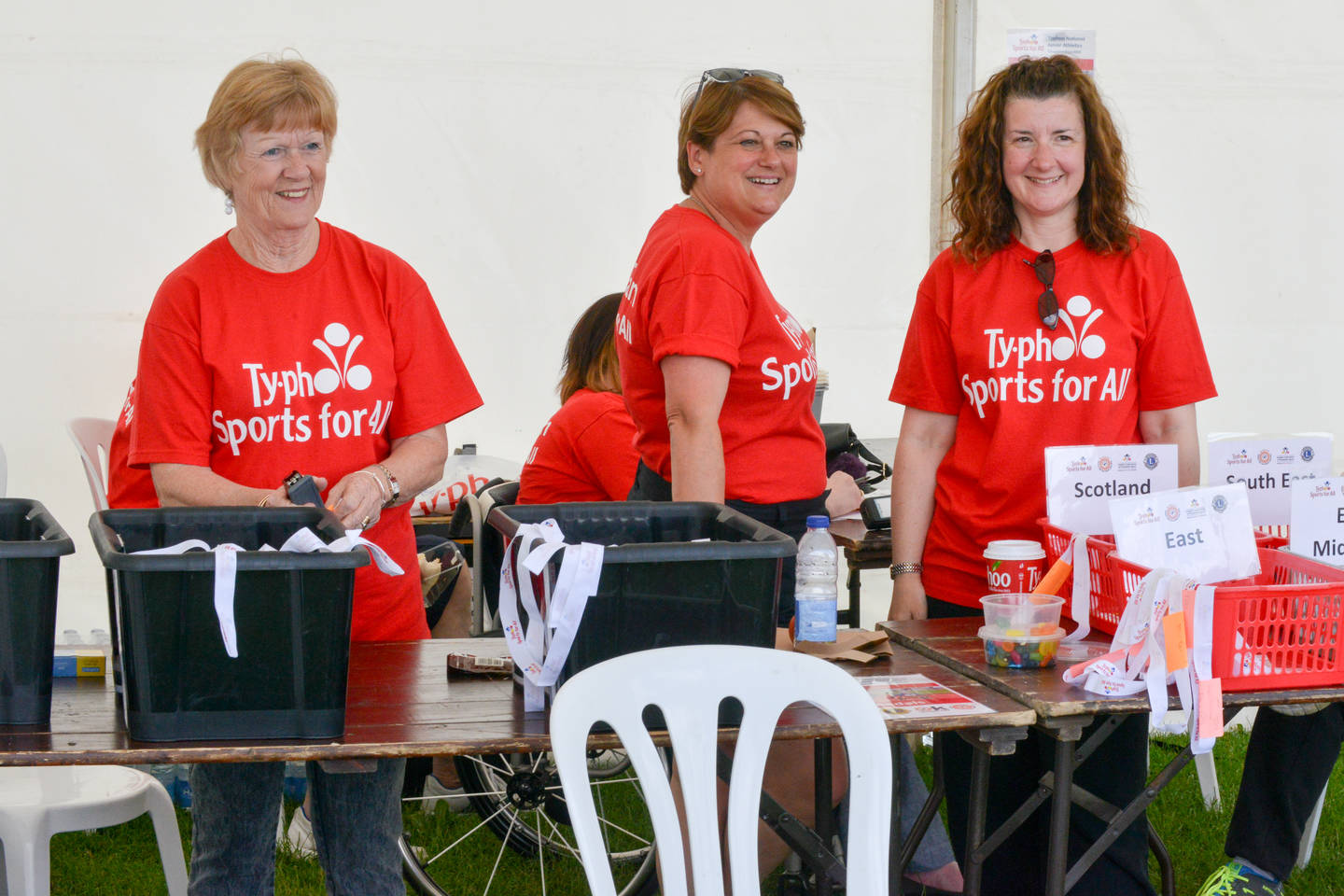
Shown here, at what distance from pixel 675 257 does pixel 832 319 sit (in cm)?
168

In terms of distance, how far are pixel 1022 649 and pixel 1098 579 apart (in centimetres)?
20

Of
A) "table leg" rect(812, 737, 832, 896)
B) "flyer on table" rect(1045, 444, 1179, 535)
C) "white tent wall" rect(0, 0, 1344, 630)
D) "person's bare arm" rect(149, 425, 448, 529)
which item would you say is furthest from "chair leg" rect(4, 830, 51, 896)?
"flyer on table" rect(1045, 444, 1179, 535)

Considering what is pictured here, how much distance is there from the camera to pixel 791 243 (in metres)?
3.76

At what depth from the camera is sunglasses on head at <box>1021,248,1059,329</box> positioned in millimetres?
2094

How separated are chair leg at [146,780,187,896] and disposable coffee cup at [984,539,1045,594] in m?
1.43

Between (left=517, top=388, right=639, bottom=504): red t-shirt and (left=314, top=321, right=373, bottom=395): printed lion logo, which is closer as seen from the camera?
(left=314, top=321, right=373, bottom=395): printed lion logo

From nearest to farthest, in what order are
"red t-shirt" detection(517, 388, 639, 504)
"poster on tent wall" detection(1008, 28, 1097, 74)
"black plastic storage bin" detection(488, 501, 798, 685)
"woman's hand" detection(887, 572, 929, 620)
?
1. "black plastic storage bin" detection(488, 501, 798, 685)
2. "woman's hand" detection(887, 572, 929, 620)
3. "red t-shirt" detection(517, 388, 639, 504)
4. "poster on tent wall" detection(1008, 28, 1097, 74)

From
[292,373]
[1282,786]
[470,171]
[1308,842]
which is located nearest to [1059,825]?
[1282,786]

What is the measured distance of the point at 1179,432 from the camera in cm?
216

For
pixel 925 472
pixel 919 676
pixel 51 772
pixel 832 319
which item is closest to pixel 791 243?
pixel 832 319

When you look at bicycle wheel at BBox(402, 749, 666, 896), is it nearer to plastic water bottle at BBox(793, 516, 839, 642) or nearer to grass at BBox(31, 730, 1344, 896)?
grass at BBox(31, 730, 1344, 896)

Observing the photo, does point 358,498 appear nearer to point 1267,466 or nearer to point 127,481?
point 127,481

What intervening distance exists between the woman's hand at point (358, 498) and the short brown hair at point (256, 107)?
0.50 meters

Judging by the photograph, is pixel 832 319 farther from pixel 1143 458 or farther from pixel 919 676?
pixel 919 676
